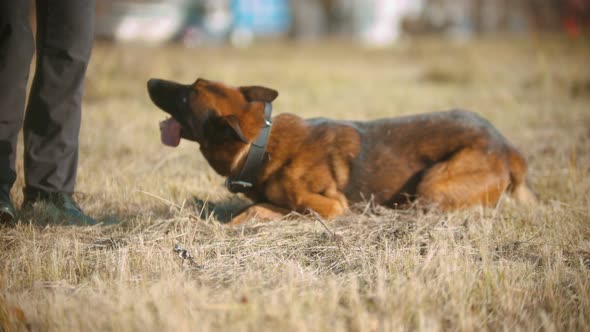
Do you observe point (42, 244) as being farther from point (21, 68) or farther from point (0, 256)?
point (21, 68)

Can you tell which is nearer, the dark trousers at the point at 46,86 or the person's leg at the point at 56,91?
the dark trousers at the point at 46,86

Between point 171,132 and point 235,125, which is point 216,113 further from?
point 171,132

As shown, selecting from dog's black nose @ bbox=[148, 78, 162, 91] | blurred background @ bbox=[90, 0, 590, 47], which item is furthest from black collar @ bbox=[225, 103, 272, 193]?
blurred background @ bbox=[90, 0, 590, 47]

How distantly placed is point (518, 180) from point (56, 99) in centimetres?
318

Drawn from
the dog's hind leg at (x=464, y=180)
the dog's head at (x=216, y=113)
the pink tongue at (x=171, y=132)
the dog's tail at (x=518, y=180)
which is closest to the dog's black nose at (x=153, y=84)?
the dog's head at (x=216, y=113)

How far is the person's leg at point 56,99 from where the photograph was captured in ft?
11.6

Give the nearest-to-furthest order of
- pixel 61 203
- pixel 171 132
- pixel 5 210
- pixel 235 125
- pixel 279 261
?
pixel 279 261 → pixel 5 210 → pixel 235 125 → pixel 61 203 → pixel 171 132

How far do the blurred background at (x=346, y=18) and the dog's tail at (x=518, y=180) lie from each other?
618 inches

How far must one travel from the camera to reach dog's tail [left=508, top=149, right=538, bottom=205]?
4043 mm

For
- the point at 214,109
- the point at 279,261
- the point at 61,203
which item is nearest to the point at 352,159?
the point at 214,109

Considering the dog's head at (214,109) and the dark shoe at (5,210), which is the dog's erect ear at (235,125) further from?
the dark shoe at (5,210)

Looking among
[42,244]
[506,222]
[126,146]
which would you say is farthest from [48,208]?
[506,222]

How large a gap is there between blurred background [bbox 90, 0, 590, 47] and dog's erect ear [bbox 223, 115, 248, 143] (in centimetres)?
1553

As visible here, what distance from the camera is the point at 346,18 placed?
144ft
